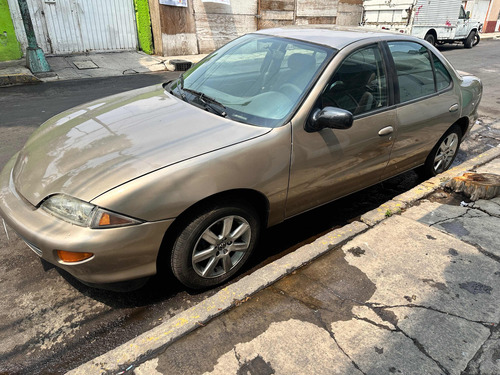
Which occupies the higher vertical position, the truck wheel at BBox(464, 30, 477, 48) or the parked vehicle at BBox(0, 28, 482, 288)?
the parked vehicle at BBox(0, 28, 482, 288)

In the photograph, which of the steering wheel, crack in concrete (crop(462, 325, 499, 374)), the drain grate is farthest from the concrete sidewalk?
crack in concrete (crop(462, 325, 499, 374))

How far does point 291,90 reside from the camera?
2863mm

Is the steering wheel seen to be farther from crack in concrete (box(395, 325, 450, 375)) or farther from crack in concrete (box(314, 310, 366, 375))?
crack in concrete (box(395, 325, 450, 375))

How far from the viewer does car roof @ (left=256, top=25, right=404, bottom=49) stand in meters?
3.14

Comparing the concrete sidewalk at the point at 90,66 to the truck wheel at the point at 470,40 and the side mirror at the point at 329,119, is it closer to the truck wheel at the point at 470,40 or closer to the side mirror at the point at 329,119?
the side mirror at the point at 329,119

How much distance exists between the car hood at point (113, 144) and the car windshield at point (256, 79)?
0.16 meters

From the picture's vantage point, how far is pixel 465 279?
2693 millimetres

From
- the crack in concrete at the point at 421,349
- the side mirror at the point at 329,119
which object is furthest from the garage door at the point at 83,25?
the crack in concrete at the point at 421,349

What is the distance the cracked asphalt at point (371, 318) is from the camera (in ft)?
6.71

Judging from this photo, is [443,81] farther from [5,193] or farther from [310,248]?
[5,193]

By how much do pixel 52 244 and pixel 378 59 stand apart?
2892 mm

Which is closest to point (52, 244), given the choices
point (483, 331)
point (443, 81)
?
point (483, 331)

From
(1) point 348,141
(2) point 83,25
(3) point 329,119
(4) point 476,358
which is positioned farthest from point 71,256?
(2) point 83,25

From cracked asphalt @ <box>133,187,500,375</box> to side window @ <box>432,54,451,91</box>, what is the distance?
161 cm
